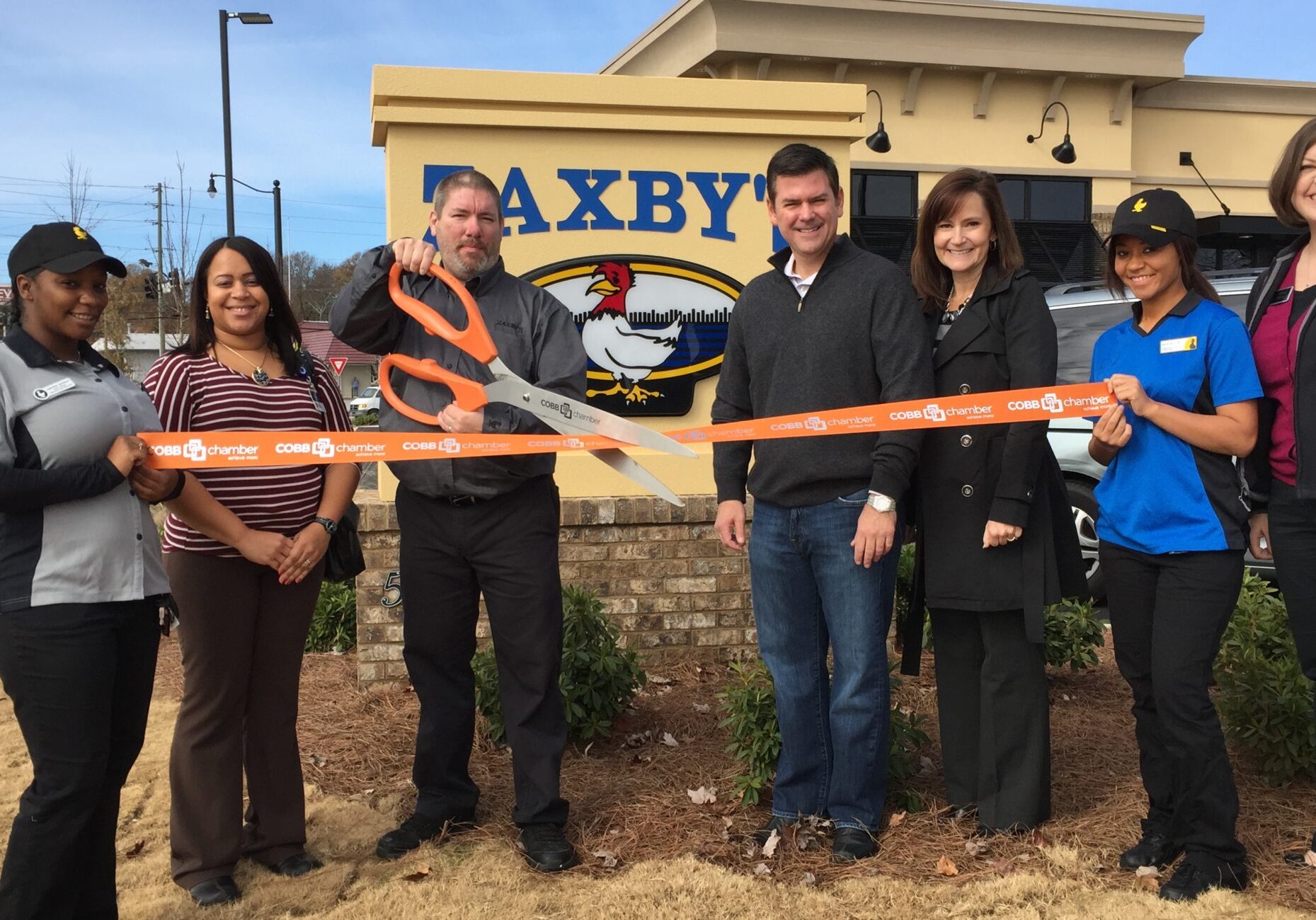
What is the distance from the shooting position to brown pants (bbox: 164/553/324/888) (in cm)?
334

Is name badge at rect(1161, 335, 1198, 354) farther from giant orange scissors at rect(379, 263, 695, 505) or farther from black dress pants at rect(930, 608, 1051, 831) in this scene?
giant orange scissors at rect(379, 263, 695, 505)

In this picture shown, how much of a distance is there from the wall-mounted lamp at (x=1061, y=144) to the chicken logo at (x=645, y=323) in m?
13.1

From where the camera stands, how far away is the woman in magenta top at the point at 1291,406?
305 cm

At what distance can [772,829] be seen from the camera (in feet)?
12.2

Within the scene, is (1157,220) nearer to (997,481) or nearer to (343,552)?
(997,481)

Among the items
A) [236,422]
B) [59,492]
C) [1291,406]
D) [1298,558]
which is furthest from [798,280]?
[59,492]

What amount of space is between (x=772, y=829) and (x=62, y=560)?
7.75 feet

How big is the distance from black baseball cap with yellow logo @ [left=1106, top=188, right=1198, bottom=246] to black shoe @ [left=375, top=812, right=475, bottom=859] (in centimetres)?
290

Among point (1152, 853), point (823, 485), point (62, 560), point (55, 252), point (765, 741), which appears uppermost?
point (55, 252)

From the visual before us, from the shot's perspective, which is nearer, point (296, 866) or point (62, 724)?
point (62, 724)

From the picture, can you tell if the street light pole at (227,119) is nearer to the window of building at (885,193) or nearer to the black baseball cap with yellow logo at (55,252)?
the window of building at (885,193)

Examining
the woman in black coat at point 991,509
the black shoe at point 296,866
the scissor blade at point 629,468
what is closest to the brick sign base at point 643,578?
the black shoe at point 296,866

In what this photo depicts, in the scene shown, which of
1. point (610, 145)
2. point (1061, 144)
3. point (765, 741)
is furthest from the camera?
point (1061, 144)

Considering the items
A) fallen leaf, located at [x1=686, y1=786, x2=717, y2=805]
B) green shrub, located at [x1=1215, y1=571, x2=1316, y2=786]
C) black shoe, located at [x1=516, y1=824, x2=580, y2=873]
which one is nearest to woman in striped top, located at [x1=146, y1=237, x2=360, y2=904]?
black shoe, located at [x1=516, y1=824, x2=580, y2=873]
